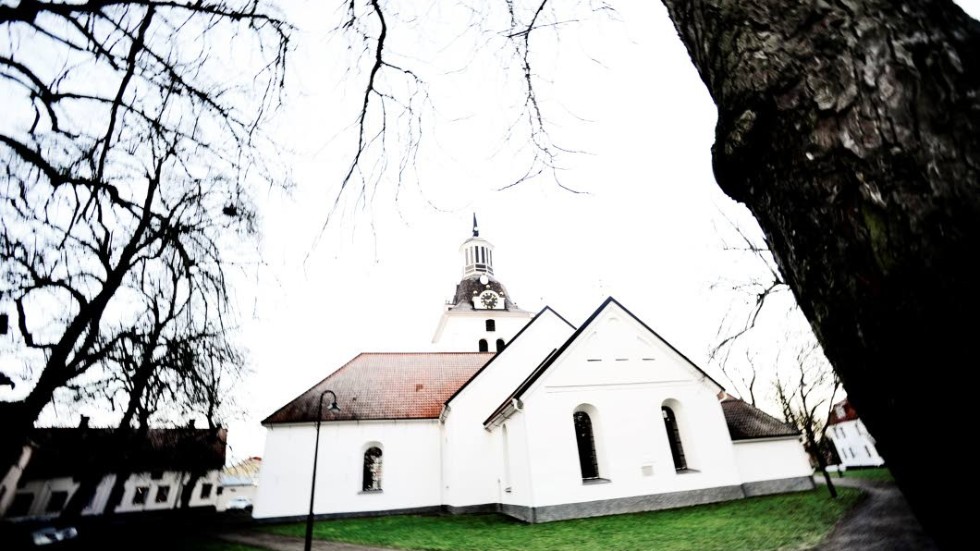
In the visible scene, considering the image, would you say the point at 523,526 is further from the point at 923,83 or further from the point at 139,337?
the point at 923,83

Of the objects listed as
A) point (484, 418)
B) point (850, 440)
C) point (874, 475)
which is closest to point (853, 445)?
point (850, 440)

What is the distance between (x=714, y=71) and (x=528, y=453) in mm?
14519

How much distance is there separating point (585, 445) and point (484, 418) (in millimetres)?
5699

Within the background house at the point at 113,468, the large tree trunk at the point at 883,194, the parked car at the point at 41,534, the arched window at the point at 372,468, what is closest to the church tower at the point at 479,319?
the arched window at the point at 372,468

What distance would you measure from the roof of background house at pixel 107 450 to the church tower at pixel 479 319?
15.0 m

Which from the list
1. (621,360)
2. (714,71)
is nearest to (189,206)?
(714,71)

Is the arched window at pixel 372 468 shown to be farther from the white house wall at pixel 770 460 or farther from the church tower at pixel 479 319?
the white house wall at pixel 770 460

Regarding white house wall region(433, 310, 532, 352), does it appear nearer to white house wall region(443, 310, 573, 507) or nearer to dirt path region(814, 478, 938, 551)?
white house wall region(443, 310, 573, 507)

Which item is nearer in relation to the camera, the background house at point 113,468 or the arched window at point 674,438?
the background house at point 113,468

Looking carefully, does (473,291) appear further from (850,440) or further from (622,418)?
(850,440)

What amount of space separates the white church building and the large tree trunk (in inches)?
569

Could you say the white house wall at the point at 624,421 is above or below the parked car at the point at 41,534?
above

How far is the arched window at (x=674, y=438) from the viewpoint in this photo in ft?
53.7

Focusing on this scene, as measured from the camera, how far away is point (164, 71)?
346 cm
